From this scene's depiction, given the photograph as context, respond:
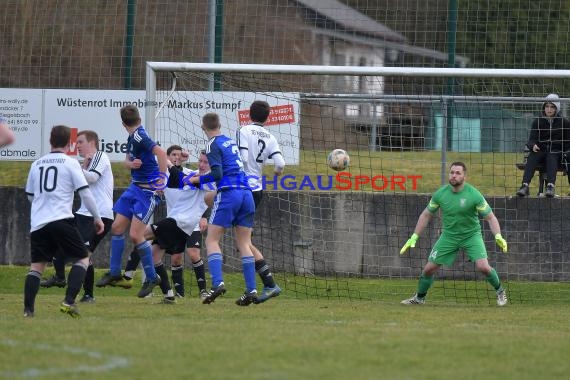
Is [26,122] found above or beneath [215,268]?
above

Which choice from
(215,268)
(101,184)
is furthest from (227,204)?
(101,184)

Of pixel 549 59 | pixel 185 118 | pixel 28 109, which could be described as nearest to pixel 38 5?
pixel 28 109

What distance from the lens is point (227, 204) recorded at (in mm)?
11680

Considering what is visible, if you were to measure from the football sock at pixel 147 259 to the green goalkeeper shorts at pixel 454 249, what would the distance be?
3.39 meters

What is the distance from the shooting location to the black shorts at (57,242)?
33.1ft

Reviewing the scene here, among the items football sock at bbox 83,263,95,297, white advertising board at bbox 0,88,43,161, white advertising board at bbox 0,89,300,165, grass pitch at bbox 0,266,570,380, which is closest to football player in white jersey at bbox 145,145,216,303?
football sock at bbox 83,263,95,297

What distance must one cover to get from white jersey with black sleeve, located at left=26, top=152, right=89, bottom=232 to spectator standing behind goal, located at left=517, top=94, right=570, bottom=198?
8234mm

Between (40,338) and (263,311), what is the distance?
3585mm

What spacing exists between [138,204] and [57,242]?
276 centimetres

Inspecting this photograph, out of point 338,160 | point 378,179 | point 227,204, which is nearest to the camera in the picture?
point 227,204

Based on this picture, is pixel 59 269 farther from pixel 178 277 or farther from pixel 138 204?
pixel 138 204

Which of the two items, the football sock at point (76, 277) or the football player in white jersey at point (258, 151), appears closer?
the football sock at point (76, 277)

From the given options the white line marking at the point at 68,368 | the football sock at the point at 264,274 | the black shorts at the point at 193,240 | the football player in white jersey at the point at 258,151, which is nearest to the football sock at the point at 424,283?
the football player in white jersey at the point at 258,151

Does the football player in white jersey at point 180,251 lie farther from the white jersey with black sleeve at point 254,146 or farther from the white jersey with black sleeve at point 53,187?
the white jersey with black sleeve at point 53,187
